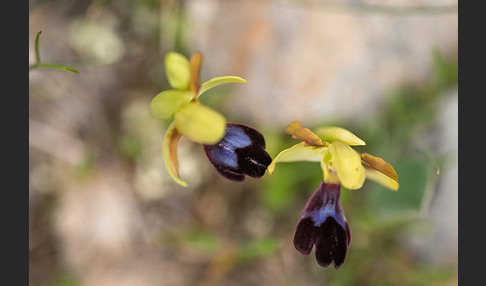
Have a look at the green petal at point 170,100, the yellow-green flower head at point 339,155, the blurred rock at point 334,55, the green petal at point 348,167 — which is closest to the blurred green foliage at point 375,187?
the blurred rock at point 334,55

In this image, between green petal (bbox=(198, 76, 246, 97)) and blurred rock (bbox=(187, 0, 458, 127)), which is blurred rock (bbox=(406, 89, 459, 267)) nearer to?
blurred rock (bbox=(187, 0, 458, 127))

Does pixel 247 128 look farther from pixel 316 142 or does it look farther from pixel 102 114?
pixel 102 114

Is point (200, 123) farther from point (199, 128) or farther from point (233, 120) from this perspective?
point (233, 120)

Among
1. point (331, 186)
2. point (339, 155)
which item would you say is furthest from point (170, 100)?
point (331, 186)

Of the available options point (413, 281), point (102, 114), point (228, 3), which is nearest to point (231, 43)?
point (228, 3)

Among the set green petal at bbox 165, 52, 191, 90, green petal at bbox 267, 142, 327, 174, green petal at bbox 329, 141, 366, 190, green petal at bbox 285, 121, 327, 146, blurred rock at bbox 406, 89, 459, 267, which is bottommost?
blurred rock at bbox 406, 89, 459, 267

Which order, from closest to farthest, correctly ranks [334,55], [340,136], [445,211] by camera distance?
[340,136] < [445,211] < [334,55]

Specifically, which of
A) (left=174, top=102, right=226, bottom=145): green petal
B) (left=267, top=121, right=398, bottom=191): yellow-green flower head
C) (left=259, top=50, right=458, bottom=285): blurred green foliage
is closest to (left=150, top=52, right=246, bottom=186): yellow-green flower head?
(left=174, top=102, right=226, bottom=145): green petal

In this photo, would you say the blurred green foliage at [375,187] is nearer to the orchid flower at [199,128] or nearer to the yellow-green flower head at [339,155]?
the yellow-green flower head at [339,155]
